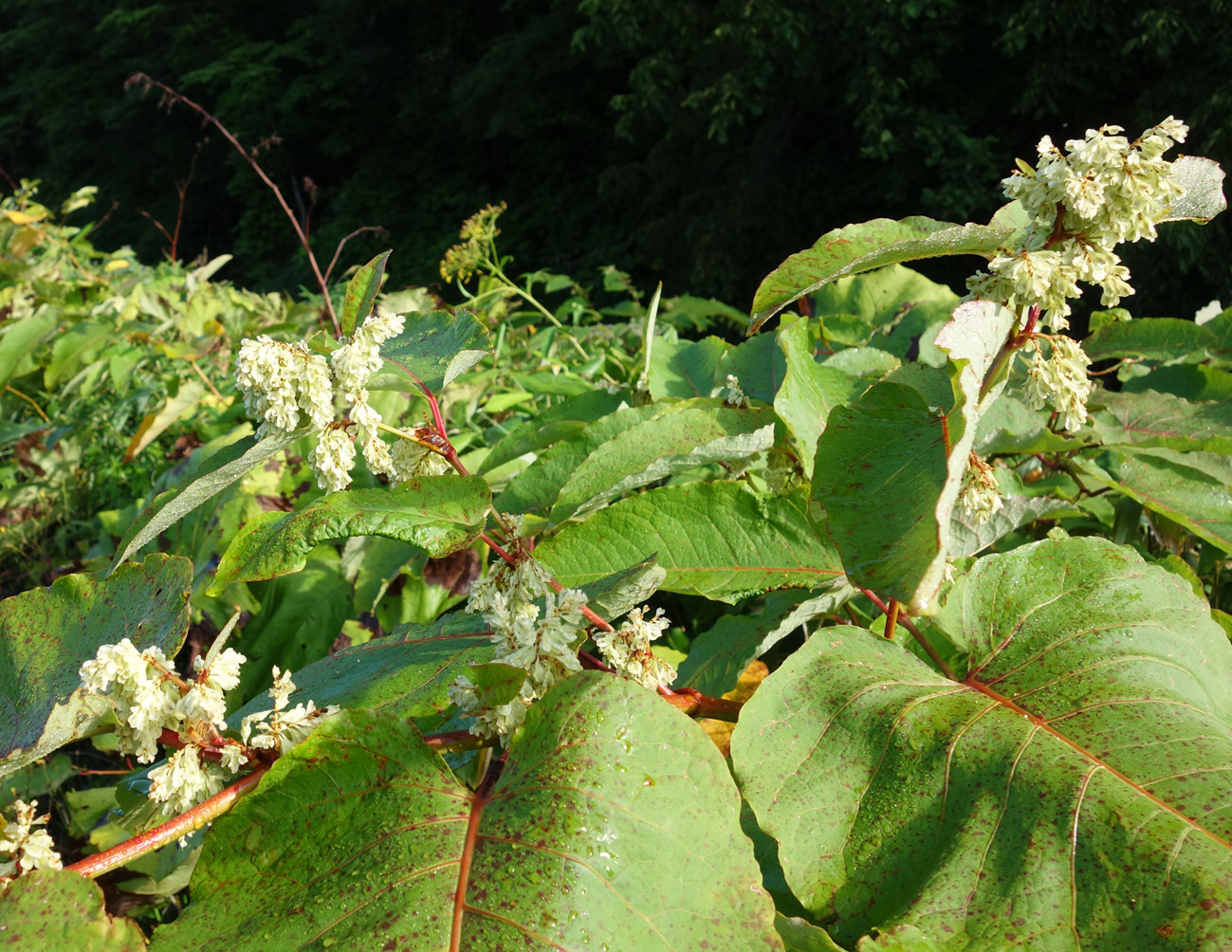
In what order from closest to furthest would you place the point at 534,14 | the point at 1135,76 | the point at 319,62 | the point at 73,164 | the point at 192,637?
1. the point at 192,637
2. the point at 1135,76
3. the point at 534,14
4. the point at 319,62
5. the point at 73,164

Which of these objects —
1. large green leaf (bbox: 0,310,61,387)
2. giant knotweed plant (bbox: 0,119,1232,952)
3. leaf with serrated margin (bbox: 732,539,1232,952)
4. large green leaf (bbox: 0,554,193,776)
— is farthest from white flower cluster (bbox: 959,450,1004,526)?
large green leaf (bbox: 0,310,61,387)

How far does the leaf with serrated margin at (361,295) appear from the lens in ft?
2.98

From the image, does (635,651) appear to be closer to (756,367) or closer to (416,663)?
(416,663)

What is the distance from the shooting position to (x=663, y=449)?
3.57ft

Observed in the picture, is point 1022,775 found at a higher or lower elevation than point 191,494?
lower

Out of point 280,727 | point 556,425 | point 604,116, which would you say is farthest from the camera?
point 604,116

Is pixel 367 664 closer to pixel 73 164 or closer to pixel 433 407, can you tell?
pixel 433 407

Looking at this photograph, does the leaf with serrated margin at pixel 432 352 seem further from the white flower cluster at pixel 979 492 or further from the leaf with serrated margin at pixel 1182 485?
the leaf with serrated margin at pixel 1182 485

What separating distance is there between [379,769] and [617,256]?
13.4 metres

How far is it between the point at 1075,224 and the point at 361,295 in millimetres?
664

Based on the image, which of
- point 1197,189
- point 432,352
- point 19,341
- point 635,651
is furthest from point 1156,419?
point 19,341

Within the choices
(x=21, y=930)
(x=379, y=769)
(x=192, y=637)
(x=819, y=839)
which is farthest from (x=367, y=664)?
(x=192, y=637)

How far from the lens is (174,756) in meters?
0.71

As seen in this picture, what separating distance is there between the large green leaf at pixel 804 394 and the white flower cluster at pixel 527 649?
1.08ft
